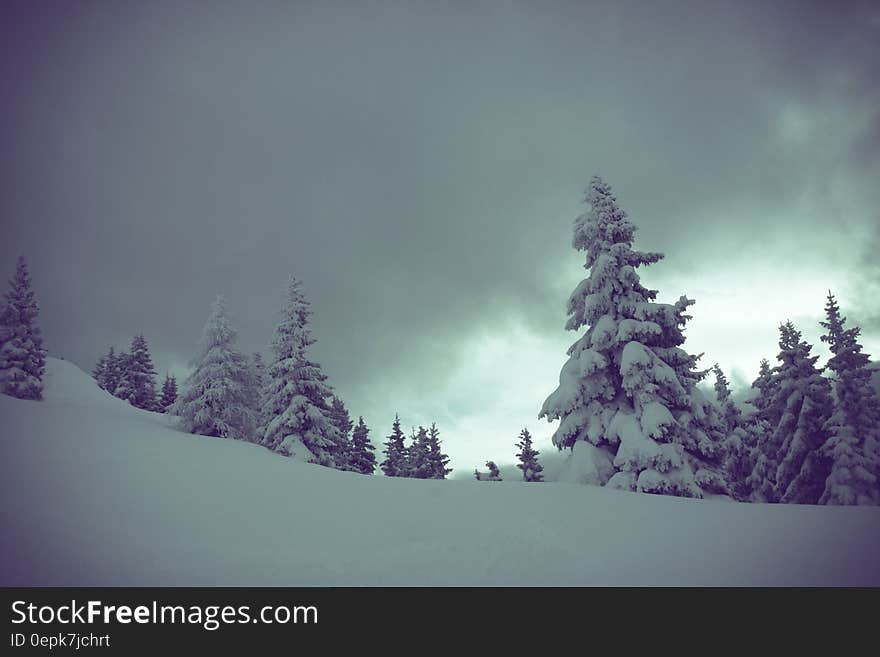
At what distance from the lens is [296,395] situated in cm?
2403

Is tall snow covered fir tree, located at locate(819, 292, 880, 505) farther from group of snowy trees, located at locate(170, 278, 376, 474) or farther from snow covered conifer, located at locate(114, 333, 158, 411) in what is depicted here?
snow covered conifer, located at locate(114, 333, 158, 411)

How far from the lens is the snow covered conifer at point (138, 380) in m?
44.8

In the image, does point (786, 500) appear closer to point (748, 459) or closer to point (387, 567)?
point (748, 459)

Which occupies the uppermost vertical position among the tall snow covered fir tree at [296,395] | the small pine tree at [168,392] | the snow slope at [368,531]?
the small pine tree at [168,392]

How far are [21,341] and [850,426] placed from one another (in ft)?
163

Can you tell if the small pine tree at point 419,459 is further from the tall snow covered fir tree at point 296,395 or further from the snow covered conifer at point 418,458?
the tall snow covered fir tree at point 296,395

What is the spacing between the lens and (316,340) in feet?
83.4

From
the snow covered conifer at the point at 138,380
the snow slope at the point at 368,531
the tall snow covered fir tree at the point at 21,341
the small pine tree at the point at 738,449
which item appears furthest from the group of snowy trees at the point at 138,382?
the small pine tree at the point at 738,449

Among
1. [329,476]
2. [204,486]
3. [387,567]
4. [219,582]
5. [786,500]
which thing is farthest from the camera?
[786,500]

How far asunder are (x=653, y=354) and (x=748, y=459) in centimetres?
2171

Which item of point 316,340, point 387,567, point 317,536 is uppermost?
point 316,340

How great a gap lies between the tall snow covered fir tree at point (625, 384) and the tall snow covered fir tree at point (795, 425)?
13.2m
